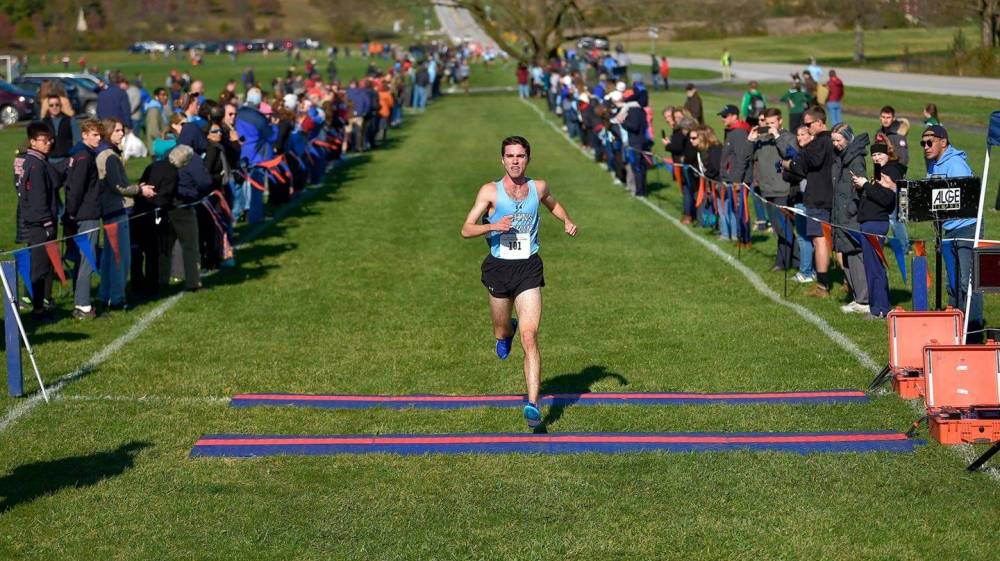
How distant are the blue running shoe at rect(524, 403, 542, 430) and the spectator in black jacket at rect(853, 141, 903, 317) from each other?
4.86m

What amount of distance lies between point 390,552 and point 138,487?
2.05m

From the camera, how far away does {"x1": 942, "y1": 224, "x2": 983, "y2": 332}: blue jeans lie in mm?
11664

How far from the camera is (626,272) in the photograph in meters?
17.2

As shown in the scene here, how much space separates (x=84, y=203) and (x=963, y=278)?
28.3 feet

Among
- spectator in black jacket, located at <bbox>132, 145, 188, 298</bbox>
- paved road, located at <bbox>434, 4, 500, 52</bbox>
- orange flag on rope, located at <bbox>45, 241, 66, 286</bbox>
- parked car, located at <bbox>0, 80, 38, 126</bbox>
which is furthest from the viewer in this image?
paved road, located at <bbox>434, 4, 500, 52</bbox>

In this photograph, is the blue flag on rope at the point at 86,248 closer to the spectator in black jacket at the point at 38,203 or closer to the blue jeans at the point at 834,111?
the spectator in black jacket at the point at 38,203

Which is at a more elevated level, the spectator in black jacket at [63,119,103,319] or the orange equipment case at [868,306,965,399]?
the spectator in black jacket at [63,119,103,319]

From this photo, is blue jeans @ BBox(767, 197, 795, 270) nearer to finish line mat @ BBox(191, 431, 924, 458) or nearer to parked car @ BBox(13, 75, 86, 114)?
finish line mat @ BBox(191, 431, 924, 458)

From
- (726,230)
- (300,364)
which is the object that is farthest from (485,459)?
(726,230)

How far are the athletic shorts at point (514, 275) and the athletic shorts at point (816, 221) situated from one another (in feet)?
18.8

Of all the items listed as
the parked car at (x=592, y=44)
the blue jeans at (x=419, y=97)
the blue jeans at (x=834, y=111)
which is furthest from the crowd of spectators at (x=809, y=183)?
the parked car at (x=592, y=44)

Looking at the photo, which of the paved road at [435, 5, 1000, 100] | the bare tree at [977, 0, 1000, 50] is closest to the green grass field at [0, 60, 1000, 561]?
the paved road at [435, 5, 1000, 100]

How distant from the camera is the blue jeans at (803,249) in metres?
15.6

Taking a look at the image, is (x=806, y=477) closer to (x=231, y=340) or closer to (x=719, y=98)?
(x=231, y=340)
